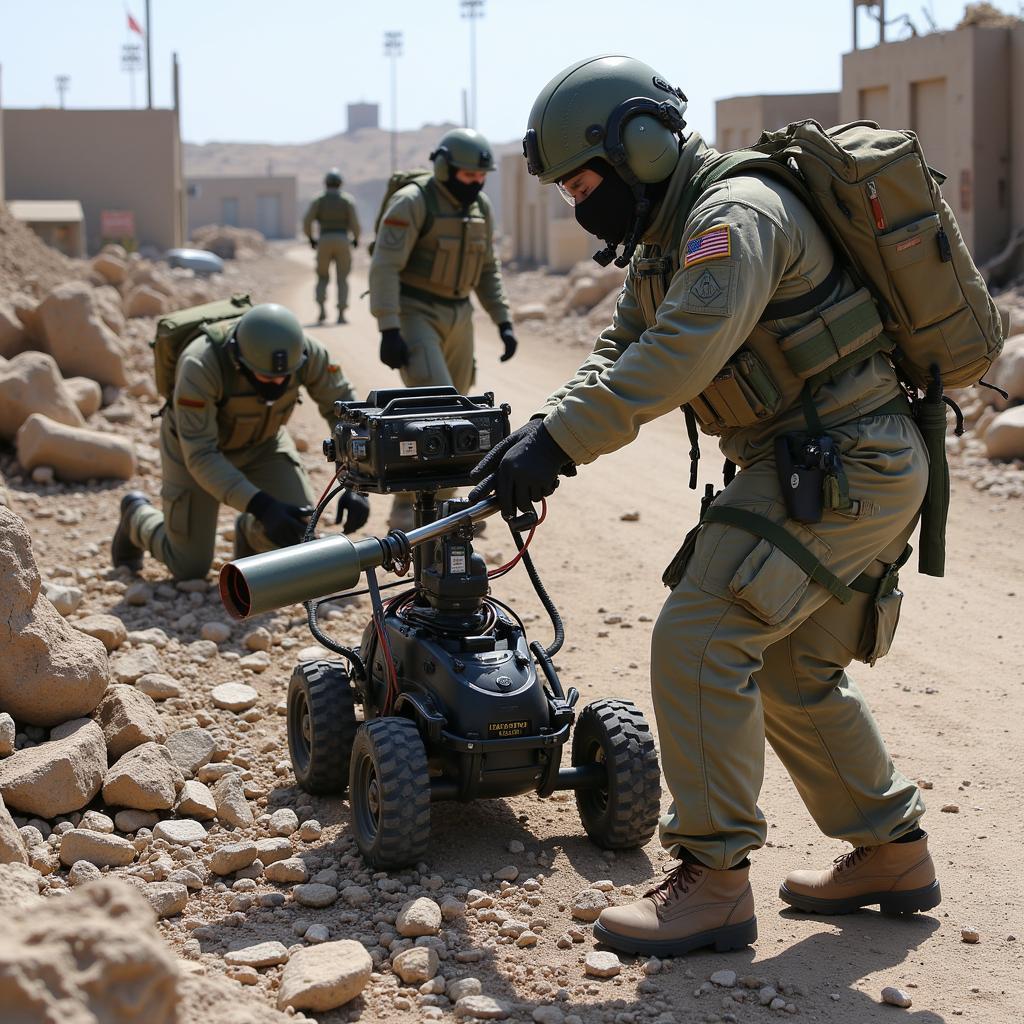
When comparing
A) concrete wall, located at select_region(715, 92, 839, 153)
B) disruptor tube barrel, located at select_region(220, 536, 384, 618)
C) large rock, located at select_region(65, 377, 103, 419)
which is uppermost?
concrete wall, located at select_region(715, 92, 839, 153)

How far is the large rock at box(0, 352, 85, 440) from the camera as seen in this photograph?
375 inches

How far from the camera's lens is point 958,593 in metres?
7.11

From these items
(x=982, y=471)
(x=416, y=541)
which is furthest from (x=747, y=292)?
(x=982, y=471)

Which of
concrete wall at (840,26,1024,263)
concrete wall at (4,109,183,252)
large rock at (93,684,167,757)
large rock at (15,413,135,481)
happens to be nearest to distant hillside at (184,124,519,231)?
concrete wall at (4,109,183,252)

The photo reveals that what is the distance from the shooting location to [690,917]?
354 cm

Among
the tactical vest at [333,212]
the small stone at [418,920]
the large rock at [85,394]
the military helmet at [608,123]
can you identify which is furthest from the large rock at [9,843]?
the tactical vest at [333,212]

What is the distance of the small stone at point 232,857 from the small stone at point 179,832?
0.67ft

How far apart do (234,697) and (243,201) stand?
6973 cm

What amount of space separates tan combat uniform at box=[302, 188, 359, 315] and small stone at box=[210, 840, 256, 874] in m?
17.6

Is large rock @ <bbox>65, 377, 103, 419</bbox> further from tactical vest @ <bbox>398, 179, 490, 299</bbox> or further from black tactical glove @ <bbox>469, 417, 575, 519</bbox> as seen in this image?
black tactical glove @ <bbox>469, 417, 575, 519</bbox>

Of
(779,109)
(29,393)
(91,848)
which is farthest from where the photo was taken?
(779,109)

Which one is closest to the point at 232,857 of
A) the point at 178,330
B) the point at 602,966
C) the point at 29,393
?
the point at 602,966

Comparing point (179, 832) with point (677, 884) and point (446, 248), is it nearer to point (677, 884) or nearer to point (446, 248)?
point (677, 884)

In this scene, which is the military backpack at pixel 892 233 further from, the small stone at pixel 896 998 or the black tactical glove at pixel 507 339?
the black tactical glove at pixel 507 339
